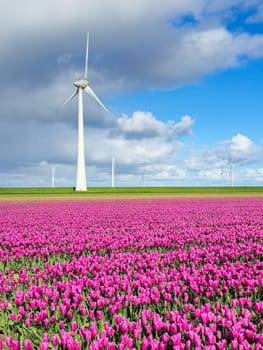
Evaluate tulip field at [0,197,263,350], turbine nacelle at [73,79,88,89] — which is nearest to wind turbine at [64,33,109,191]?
turbine nacelle at [73,79,88,89]

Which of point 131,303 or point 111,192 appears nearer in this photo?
point 131,303

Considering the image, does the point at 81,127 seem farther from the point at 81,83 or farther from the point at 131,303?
the point at 131,303

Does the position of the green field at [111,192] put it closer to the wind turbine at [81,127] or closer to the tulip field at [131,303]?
the wind turbine at [81,127]

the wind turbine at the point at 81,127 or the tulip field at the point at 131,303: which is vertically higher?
the wind turbine at the point at 81,127

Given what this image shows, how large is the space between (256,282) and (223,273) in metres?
0.93

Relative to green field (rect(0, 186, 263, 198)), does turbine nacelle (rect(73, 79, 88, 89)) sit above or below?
above

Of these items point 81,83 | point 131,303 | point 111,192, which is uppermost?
point 81,83

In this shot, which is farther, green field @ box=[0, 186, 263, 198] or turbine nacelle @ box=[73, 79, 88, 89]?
turbine nacelle @ box=[73, 79, 88, 89]

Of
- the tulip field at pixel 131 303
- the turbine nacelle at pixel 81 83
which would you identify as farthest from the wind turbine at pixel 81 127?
the tulip field at pixel 131 303

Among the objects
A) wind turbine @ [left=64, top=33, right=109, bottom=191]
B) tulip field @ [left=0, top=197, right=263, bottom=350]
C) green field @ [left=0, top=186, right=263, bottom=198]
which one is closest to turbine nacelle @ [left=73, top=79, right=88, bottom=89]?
wind turbine @ [left=64, top=33, right=109, bottom=191]

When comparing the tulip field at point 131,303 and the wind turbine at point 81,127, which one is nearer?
the tulip field at point 131,303

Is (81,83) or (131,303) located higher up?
(81,83)

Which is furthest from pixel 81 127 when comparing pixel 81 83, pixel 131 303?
pixel 131 303

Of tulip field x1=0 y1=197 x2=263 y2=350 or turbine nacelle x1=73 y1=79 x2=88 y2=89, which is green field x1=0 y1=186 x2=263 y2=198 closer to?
turbine nacelle x1=73 y1=79 x2=88 y2=89
